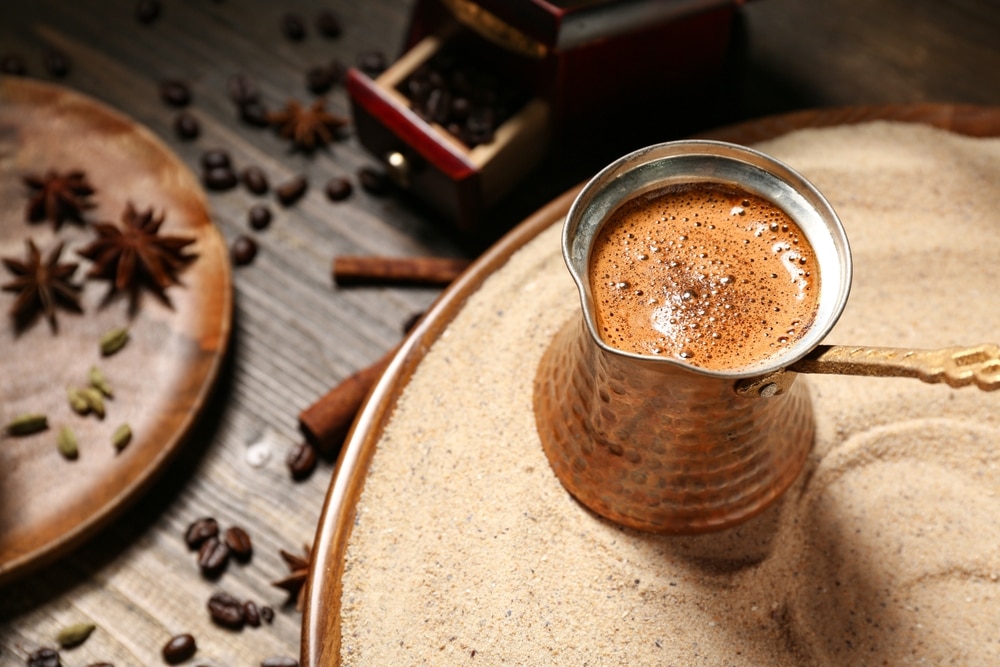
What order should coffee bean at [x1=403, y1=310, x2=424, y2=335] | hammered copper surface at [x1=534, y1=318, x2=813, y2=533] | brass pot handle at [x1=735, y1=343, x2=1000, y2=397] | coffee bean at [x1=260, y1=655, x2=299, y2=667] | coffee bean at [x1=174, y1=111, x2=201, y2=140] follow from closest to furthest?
brass pot handle at [x1=735, y1=343, x2=1000, y2=397] < hammered copper surface at [x1=534, y1=318, x2=813, y2=533] < coffee bean at [x1=260, y1=655, x2=299, y2=667] < coffee bean at [x1=403, y1=310, x2=424, y2=335] < coffee bean at [x1=174, y1=111, x2=201, y2=140]

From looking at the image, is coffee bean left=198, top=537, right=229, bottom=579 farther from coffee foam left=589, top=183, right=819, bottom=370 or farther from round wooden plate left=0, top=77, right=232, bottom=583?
coffee foam left=589, top=183, right=819, bottom=370

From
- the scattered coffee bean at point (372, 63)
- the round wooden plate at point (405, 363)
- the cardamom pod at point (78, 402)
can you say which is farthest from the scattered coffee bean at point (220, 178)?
the round wooden plate at point (405, 363)

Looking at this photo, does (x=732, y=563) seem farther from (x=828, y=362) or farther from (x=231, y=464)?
(x=231, y=464)

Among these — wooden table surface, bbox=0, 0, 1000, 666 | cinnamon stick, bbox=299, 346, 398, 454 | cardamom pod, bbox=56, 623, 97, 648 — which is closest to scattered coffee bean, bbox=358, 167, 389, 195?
wooden table surface, bbox=0, 0, 1000, 666

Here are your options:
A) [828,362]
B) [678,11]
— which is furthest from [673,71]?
[828,362]

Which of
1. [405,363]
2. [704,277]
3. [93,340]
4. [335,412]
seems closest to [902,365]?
[704,277]

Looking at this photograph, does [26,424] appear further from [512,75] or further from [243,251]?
[512,75]
